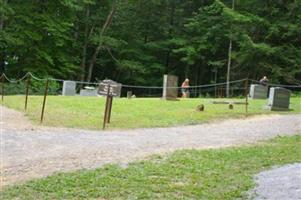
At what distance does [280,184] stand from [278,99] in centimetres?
1391

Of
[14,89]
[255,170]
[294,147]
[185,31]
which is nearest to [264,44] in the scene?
[185,31]

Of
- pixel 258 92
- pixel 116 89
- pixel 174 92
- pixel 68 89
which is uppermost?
pixel 258 92

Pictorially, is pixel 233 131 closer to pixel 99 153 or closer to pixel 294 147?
pixel 294 147

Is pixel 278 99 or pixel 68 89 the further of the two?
pixel 68 89

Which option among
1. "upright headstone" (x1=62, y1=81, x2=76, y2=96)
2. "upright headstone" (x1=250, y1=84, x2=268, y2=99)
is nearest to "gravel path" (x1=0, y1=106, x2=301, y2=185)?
"upright headstone" (x1=250, y1=84, x2=268, y2=99)

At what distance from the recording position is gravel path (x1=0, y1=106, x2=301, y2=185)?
906 cm

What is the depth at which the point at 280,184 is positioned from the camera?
22.5ft

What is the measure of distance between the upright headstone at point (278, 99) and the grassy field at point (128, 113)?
46cm

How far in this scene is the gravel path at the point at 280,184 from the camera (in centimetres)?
625

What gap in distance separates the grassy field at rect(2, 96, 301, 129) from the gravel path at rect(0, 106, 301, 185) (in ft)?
2.87

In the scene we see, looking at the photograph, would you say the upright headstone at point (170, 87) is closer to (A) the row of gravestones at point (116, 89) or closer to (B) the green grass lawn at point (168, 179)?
(A) the row of gravestones at point (116, 89)

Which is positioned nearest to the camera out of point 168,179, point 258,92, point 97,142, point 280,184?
point 280,184

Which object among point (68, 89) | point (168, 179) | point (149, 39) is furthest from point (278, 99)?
point (149, 39)

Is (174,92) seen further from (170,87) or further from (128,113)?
(128,113)
